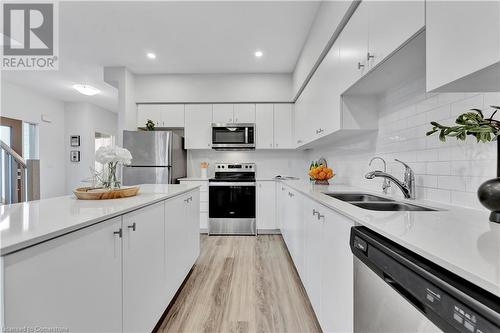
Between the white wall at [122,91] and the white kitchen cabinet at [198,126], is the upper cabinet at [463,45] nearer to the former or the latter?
the white kitchen cabinet at [198,126]

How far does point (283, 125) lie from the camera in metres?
3.97

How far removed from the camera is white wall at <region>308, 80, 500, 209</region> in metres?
1.06

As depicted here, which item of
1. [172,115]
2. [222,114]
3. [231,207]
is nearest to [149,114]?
[172,115]

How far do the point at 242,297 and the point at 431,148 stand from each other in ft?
5.61

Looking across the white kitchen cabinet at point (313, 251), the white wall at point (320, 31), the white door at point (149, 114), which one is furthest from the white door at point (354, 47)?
the white door at point (149, 114)

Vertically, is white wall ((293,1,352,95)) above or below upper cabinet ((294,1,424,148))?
above

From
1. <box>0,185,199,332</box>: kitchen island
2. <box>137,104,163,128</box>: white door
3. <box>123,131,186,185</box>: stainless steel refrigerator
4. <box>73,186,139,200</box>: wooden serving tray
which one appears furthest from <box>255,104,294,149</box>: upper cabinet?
<box>73,186,139,200</box>: wooden serving tray

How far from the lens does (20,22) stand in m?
2.51

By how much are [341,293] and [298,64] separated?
3.07 metres

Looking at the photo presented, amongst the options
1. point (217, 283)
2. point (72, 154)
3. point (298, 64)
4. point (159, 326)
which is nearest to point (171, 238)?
point (159, 326)

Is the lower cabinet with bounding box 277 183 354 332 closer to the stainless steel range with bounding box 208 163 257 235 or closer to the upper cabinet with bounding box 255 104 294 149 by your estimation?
the stainless steel range with bounding box 208 163 257 235

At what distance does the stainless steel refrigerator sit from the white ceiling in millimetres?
1114

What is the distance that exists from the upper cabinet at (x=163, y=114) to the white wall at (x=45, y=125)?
8.13 feet

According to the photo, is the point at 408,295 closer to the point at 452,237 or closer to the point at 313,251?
the point at 452,237
